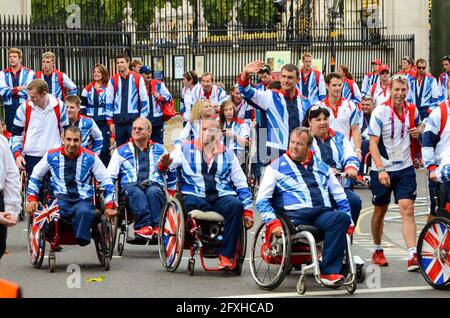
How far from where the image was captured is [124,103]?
20656 mm

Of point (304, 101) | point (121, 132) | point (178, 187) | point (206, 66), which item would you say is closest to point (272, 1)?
point (206, 66)

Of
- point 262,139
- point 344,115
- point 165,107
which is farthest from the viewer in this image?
point 165,107

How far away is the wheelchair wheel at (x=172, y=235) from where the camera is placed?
12.4m

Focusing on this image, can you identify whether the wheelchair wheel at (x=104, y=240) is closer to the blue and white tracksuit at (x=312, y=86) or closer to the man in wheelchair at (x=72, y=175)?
the man in wheelchair at (x=72, y=175)

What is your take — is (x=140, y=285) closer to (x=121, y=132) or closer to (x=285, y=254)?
(x=285, y=254)

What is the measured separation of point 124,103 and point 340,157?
27.3 feet

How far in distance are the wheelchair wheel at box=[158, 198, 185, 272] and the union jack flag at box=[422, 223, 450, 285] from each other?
2287 mm

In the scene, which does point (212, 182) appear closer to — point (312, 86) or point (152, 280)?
point (152, 280)

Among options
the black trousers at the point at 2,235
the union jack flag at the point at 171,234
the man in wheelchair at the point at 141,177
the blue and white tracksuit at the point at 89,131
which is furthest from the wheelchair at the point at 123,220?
the black trousers at the point at 2,235

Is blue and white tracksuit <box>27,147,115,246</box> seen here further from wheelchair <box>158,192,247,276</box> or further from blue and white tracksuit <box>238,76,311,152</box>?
blue and white tracksuit <box>238,76,311,152</box>

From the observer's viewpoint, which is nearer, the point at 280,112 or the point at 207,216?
the point at 207,216

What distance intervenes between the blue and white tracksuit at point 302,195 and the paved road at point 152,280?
2.09ft

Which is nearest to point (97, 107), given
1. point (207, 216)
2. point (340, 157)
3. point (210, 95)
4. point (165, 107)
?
point (165, 107)

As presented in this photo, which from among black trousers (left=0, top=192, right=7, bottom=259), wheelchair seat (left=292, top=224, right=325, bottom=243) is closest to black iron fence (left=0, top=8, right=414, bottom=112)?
wheelchair seat (left=292, top=224, right=325, bottom=243)
